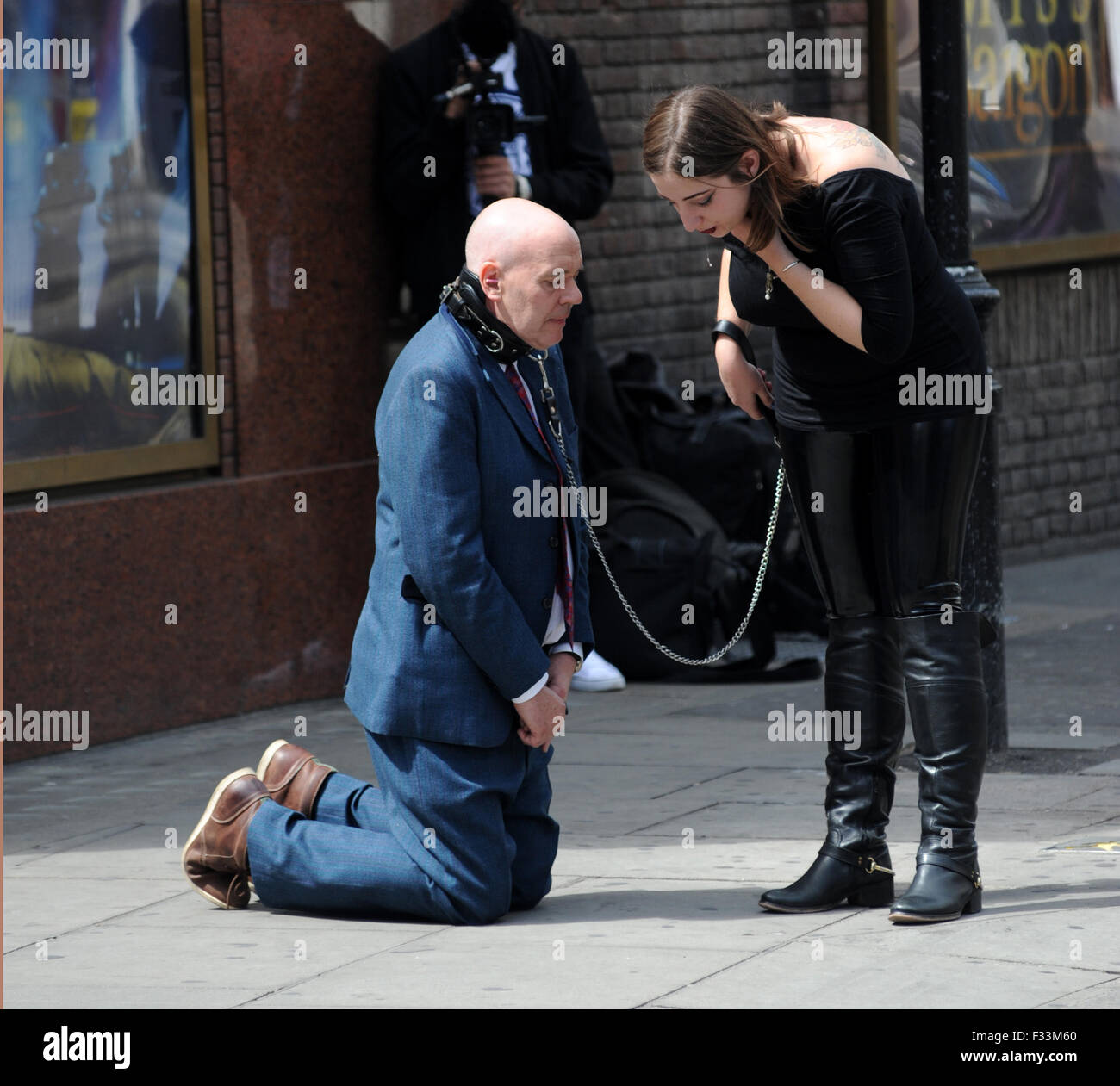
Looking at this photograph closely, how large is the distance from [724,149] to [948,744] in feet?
4.22

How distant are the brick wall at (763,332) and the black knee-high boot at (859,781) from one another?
4046 mm

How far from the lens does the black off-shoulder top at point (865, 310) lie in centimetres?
427

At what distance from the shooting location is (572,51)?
26.8 ft

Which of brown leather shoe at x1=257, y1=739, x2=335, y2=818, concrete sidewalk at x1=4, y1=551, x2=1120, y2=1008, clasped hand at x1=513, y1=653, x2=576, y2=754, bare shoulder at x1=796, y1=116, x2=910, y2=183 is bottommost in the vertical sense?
concrete sidewalk at x1=4, y1=551, x2=1120, y2=1008

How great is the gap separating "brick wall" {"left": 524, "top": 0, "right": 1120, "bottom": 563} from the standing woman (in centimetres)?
402

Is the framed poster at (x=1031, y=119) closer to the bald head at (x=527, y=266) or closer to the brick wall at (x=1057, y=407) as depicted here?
the brick wall at (x=1057, y=407)

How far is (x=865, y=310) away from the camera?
4293mm

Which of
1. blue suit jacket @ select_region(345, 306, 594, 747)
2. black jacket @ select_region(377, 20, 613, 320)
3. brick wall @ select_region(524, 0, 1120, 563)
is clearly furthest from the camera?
brick wall @ select_region(524, 0, 1120, 563)

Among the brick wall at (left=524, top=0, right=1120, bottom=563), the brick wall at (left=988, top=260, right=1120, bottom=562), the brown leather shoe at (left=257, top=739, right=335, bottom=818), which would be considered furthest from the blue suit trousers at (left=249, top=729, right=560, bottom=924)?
the brick wall at (left=988, top=260, right=1120, bottom=562)

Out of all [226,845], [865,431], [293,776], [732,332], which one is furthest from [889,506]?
[226,845]

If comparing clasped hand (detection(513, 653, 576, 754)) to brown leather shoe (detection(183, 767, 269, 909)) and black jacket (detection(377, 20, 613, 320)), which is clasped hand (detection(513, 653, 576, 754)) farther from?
black jacket (detection(377, 20, 613, 320))

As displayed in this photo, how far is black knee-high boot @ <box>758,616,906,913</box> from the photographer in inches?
181

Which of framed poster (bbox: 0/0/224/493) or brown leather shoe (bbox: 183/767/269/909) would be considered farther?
framed poster (bbox: 0/0/224/493)

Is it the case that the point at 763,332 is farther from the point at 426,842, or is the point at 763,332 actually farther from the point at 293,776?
the point at 426,842
